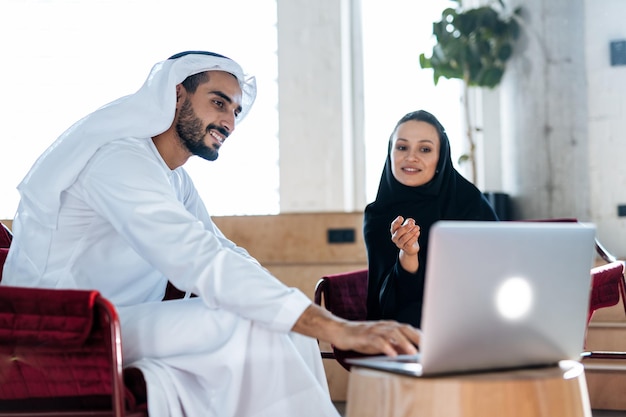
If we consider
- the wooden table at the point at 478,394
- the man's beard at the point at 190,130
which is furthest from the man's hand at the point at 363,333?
the man's beard at the point at 190,130

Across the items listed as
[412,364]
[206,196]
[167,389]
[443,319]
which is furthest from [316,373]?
[206,196]

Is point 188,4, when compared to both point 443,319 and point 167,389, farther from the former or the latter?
point 443,319

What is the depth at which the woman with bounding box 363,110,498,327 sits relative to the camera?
312 cm

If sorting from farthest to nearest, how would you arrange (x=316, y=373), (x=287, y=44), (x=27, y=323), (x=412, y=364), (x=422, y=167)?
(x=287, y=44)
(x=422, y=167)
(x=316, y=373)
(x=27, y=323)
(x=412, y=364)

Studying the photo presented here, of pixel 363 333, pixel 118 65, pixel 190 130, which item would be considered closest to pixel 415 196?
pixel 190 130

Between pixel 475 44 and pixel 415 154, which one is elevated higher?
pixel 475 44

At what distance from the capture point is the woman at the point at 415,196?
3.12 meters

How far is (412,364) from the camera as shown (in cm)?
162

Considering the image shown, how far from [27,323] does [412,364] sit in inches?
35.0

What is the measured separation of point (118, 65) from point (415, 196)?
122 inches

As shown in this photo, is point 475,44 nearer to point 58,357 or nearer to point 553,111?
point 553,111

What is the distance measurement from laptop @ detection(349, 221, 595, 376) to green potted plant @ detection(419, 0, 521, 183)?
3584 millimetres

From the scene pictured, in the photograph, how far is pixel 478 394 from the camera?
1496 mm

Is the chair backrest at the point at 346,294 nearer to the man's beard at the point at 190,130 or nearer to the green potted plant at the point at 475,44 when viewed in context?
the man's beard at the point at 190,130
